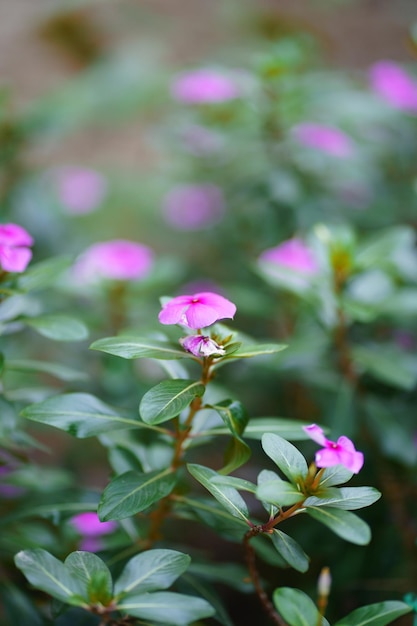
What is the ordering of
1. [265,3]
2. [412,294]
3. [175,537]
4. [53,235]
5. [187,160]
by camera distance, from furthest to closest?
[265,3] < [187,160] < [53,235] < [175,537] < [412,294]

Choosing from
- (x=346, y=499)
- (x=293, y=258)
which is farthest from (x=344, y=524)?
(x=293, y=258)

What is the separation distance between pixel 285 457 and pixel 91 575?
0.68ft

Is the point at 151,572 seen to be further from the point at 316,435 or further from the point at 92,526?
the point at 92,526

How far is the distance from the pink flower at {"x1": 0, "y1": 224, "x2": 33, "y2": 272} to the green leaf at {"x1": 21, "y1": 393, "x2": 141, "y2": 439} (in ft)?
0.50

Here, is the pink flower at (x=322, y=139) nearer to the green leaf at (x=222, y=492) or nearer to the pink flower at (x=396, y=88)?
the pink flower at (x=396, y=88)

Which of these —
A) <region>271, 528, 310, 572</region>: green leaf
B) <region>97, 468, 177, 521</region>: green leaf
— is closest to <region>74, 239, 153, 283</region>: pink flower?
<region>97, 468, 177, 521</region>: green leaf

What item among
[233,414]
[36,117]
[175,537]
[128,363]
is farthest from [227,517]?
[36,117]

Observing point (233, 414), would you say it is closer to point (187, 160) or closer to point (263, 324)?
point (263, 324)

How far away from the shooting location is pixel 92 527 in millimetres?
929

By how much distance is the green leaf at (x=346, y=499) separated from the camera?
597mm

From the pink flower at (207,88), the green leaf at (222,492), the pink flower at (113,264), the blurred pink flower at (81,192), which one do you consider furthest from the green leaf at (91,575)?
the blurred pink flower at (81,192)

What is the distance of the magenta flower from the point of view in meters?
0.92

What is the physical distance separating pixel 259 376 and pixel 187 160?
0.76m

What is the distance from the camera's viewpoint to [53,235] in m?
1.55
